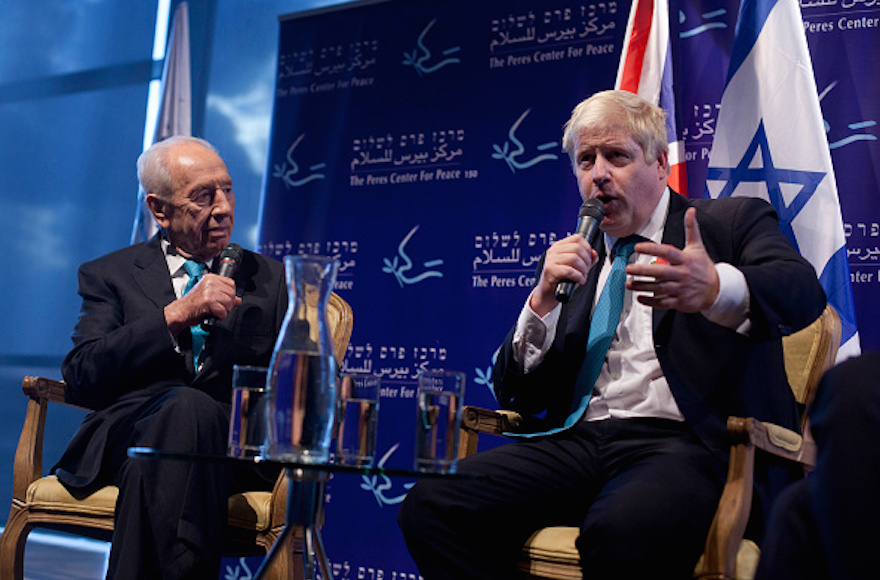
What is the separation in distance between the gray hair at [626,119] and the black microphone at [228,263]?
105 cm

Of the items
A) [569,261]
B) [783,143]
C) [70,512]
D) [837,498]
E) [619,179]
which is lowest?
[70,512]

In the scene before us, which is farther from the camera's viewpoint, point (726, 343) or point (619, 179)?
point (619, 179)

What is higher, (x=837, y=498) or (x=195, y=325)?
(x=195, y=325)

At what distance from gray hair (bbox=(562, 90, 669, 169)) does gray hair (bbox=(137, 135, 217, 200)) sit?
130 centimetres

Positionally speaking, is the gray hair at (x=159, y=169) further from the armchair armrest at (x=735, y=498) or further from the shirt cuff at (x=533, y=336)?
the armchair armrest at (x=735, y=498)

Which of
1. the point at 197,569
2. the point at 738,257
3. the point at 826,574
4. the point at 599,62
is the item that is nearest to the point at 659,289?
the point at 738,257

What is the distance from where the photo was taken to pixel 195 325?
274cm

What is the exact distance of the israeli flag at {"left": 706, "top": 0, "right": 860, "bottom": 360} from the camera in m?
2.94

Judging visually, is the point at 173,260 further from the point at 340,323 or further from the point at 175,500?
the point at 175,500

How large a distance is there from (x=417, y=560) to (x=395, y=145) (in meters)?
2.60

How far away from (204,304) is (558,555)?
1.21 m

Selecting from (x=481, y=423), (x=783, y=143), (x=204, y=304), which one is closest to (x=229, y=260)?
(x=204, y=304)

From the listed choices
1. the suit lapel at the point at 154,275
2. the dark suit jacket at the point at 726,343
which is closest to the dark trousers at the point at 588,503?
the dark suit jacket at the point at 726,343

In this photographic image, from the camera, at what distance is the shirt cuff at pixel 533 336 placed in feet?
7.73
